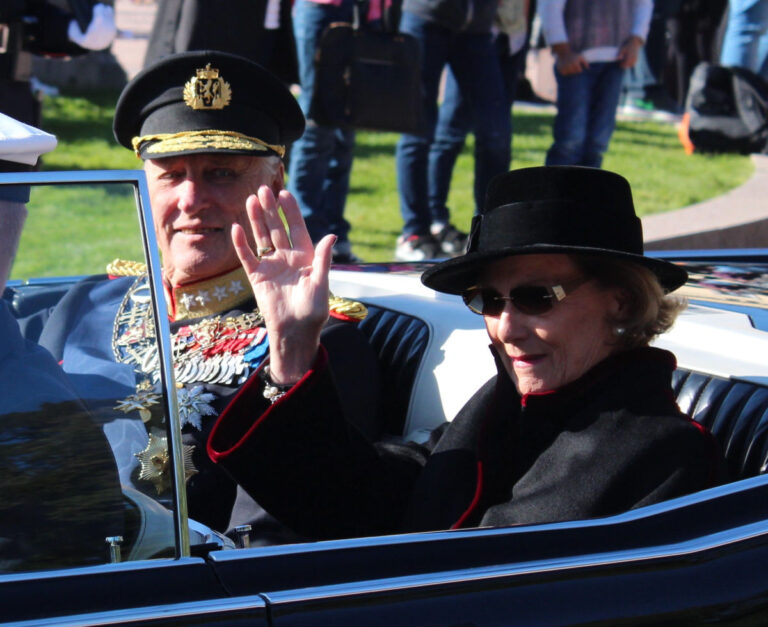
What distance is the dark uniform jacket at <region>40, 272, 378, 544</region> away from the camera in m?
1.79

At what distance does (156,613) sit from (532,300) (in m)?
0.97

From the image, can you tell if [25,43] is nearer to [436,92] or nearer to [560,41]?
[436,92]

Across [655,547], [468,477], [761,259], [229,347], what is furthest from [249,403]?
[761,259]

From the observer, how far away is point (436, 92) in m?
6.14

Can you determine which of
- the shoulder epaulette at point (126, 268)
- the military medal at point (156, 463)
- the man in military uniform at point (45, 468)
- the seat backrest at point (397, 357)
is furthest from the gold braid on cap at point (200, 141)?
the military medal at point (156, 463)

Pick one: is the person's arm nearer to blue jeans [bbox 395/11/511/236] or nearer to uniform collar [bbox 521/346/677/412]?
blue jeans [bbox 395/11/511/236]

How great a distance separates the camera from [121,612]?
5.08 feet

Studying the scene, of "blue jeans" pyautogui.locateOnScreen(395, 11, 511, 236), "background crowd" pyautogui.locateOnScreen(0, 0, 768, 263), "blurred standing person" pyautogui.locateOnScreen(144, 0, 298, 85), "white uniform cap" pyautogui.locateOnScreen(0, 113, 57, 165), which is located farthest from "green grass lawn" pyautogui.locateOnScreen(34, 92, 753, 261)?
"white uniform cap" pyautogui.locateOnScreen(0, 113, 57, 165)

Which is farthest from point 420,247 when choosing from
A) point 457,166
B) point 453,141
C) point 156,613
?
point 156,613

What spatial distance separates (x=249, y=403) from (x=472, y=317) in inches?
34.9

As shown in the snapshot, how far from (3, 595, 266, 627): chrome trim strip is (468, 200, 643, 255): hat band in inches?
34.8

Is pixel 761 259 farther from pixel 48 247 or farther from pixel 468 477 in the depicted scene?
pixel 48 247

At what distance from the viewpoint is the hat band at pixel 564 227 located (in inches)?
89.3

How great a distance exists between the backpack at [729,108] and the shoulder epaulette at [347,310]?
525 cm
